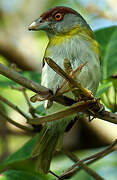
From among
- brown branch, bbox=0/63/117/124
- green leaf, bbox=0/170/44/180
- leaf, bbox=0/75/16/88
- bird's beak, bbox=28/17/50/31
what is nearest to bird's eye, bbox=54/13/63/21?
bird's beak, bbox=28/17/50/31

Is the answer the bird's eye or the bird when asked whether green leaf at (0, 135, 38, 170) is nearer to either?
the bird

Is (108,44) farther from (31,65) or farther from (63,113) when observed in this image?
(63,113)

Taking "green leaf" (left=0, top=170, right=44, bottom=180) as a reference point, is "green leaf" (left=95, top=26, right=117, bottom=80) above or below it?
above

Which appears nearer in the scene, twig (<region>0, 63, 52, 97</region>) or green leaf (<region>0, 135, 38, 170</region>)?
twig (<region>0, 63, 52, 97</region>)

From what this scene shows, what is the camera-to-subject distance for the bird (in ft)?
8.52

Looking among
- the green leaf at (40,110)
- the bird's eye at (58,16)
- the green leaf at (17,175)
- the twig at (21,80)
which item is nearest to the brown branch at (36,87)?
the twig at (21,80)

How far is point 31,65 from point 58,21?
80 cm

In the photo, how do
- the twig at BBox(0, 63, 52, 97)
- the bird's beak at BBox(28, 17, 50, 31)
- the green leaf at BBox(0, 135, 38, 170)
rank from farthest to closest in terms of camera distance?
the bird's beak at BBox(28, 17, 50, 31) < the green leaf at BBox(0, 135, 38, 170) < the twig at BBox(0, 63, 52, 97)

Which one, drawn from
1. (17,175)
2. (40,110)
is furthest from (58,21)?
(17,175)

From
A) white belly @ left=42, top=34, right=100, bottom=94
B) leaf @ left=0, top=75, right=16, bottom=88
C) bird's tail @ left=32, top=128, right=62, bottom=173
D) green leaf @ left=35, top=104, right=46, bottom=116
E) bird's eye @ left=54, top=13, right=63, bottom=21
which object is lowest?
bird's tail @ left=32, top=128, right=62, bottom=173

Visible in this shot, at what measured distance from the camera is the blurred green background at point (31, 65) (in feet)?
10.6

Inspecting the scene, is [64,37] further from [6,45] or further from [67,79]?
[67,79]

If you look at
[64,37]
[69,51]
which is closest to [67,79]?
[69,51]

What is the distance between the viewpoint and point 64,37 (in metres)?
2.89
